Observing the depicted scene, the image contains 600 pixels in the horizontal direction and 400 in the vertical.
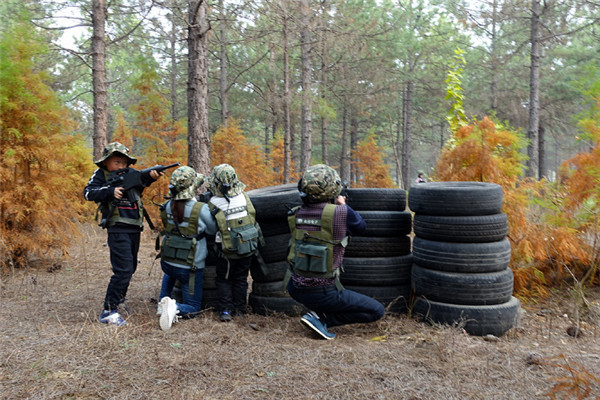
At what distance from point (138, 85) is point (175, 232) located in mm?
8936

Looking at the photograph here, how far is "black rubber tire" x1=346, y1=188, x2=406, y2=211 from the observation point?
4.91 meters

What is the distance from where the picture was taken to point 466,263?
4.38 metres

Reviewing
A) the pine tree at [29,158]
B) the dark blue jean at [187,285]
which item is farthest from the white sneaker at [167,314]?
the pine tree at [29,158]

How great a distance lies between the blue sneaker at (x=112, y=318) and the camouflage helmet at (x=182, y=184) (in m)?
1.36

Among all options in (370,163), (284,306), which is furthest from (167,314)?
(370,163)

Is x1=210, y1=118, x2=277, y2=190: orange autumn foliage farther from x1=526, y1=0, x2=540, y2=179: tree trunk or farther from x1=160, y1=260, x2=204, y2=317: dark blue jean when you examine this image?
x1=160, y1=260, x2=204, y2=317: dark blue jean

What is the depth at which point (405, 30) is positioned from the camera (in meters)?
18.8

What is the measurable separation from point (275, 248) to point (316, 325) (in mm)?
1171

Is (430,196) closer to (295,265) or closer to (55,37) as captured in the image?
(295,265)

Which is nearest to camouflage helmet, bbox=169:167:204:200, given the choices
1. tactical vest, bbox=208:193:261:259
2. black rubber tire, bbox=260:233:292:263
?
tactical vest, bbox=208:193:261:259

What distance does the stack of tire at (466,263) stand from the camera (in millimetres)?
4344

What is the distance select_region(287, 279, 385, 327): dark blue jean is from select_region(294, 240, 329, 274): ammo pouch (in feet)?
0.68

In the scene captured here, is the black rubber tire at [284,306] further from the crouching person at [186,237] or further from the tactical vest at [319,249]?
the tactical vest at [319,249]

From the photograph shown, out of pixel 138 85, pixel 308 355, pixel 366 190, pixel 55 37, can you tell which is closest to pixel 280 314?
pixel 308 355
